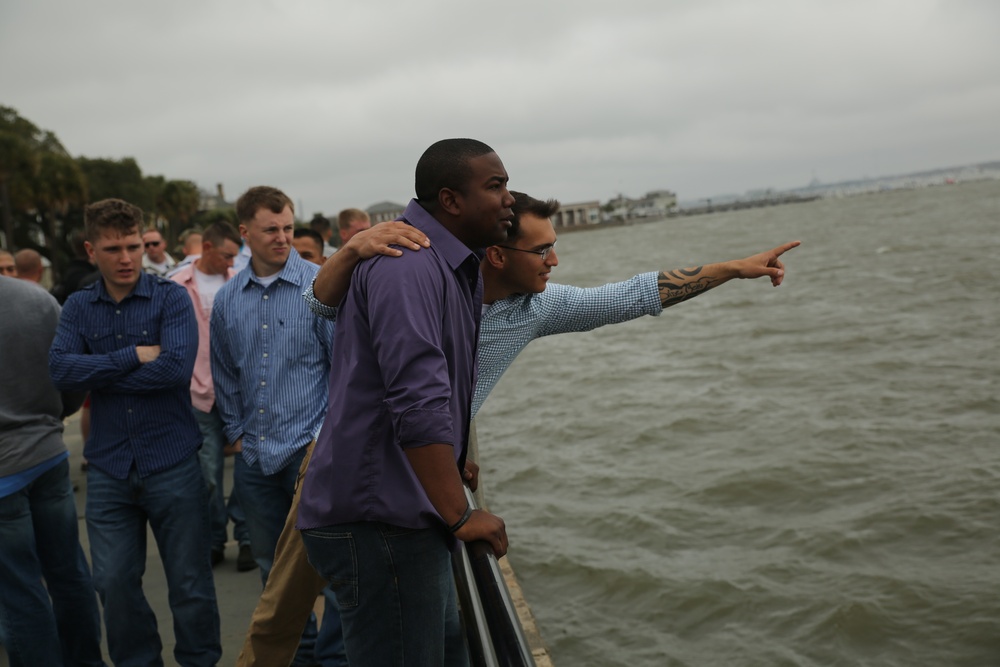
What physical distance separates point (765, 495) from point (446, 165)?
9536 mm

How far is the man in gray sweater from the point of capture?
4.35 m

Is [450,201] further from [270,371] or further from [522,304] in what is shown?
[270,371]

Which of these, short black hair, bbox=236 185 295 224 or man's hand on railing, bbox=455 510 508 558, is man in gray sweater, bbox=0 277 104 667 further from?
man's hand on railing, bbox=455 510 508 558

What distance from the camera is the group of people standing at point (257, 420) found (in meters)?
2.73

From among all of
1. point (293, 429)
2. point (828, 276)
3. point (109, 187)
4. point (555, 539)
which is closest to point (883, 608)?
point (555, 539)

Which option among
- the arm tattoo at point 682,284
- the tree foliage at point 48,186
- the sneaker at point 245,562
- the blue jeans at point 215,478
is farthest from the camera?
the tree foliage at point 48,186

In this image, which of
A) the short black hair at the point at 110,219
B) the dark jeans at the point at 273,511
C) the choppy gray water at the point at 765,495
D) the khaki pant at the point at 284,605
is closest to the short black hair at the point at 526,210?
the khaki pant at the point at 284,605

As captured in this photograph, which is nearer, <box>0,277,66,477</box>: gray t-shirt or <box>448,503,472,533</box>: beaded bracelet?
<box>448,503,472,533</box>: beaded bracelet

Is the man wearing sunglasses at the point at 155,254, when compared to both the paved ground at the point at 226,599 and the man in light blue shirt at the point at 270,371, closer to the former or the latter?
the paved ground at the point at 226,599

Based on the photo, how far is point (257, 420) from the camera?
14.9 ft

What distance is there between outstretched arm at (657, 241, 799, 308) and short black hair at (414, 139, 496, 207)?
1.38m

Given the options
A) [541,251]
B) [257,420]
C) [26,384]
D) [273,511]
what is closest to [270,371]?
[257,420]

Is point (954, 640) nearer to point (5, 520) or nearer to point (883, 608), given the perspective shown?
point (883, 608)

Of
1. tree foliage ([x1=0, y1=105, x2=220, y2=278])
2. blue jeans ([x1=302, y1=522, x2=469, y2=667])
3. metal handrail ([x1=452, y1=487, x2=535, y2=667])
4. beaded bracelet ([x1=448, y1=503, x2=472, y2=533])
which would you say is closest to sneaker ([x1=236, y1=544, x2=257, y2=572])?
blue jeans ([x1=302, y1=522, x2=469, y2=667])
